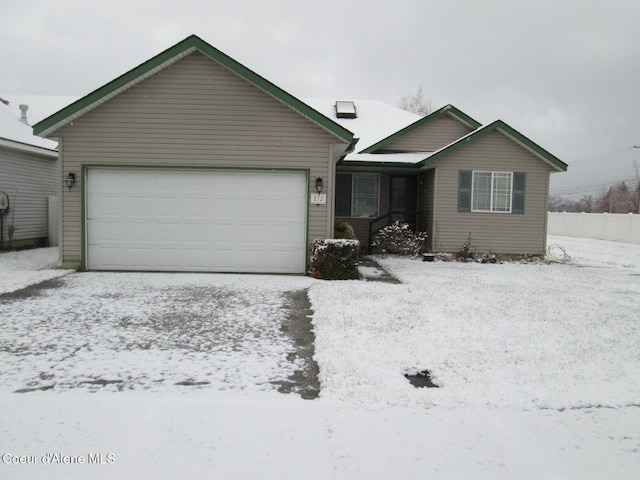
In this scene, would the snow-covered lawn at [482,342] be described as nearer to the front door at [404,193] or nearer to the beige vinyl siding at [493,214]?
the beige vinyl siding at [493,214]

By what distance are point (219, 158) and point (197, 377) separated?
6675 millimetres

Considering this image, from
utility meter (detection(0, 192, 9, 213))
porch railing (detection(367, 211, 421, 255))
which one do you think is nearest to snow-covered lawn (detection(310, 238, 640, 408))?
porch railing (detection(367, 211, 421, 255))

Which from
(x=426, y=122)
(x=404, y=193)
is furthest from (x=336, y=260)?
(x=426, y=122)

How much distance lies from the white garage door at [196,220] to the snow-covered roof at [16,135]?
5.40 metres

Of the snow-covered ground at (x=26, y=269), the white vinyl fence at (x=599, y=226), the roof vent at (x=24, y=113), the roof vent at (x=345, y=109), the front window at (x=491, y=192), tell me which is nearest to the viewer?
the snow-covered ground at (x=26, y=269)

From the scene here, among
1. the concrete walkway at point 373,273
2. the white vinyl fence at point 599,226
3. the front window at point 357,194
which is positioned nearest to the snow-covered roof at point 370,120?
the front window at point 357,194

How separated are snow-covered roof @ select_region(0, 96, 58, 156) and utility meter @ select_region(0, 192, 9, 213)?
146 cm

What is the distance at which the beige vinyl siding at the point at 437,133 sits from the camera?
15891mm

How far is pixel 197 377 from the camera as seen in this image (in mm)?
4266

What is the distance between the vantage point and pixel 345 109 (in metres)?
19.1

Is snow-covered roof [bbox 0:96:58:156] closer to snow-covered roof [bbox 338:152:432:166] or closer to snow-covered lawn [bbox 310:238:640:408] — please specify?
snow-covered roof [bbox 338:152:432:166]

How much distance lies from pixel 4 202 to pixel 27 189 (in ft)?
4.12

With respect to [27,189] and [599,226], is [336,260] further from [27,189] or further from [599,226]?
[599,226]

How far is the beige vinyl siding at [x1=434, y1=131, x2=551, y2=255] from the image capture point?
14.0 meters
